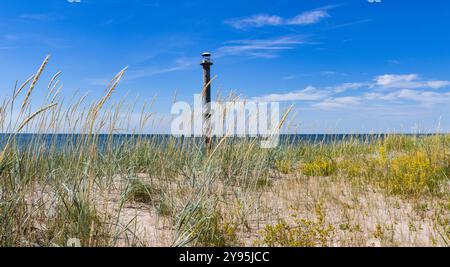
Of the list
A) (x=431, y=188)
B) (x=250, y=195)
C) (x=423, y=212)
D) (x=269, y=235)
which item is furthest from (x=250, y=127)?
(x=431, y=188)

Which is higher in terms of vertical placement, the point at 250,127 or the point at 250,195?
the point at 250,127

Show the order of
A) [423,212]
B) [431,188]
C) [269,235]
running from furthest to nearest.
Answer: [431,188], [423,212], [269,235]

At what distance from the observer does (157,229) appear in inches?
116

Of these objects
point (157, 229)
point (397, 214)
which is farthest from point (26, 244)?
point (397, 214)

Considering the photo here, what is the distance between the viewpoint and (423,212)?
11.8 feet

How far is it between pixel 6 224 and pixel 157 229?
3.87 ft

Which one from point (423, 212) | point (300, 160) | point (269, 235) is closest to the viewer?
point (269, 235)

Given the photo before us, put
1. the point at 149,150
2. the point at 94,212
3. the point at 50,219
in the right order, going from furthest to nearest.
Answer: the point at 149,150 < the point at 50,219 < the point at 94,212

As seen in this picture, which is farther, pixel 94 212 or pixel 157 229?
pixel 157 229
